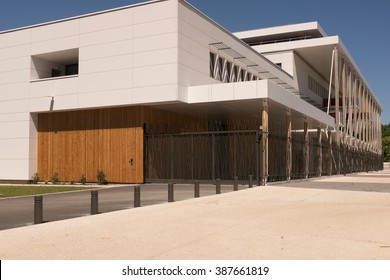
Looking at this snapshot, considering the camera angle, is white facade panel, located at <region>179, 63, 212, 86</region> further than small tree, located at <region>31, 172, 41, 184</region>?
No

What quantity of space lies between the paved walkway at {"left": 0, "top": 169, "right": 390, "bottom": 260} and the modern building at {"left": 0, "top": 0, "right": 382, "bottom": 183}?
12.5m

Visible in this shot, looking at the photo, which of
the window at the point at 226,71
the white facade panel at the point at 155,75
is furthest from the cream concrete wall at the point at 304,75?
the white facade panel at the point at 155,75

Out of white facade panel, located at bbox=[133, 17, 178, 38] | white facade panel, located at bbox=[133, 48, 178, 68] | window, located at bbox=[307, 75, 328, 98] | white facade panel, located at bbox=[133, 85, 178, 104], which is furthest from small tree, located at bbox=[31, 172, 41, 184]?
window, located at bbox=[307, 75, 328, 98]

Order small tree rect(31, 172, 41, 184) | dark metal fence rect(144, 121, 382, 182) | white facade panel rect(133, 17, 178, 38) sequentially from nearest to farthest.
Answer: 1. white facade panel rect(133, 17, 178, 38)
2. dark metal fence rect(144, 121, 382, 182)
3. small tree rect(31, 172, 41, 184)

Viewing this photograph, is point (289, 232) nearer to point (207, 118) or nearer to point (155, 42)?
point (155, 42)

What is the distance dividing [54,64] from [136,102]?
8.88 metres

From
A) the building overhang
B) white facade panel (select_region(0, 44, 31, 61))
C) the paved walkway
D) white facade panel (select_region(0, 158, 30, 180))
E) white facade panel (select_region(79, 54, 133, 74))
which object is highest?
white facade panel (select_region(0, 44, 31, 61))

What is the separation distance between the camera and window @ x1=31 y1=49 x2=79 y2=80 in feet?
99.5

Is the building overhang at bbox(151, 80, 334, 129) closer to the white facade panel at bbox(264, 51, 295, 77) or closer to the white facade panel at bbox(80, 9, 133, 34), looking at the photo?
the white facade panel at bbox(80, 9, 133, 34)

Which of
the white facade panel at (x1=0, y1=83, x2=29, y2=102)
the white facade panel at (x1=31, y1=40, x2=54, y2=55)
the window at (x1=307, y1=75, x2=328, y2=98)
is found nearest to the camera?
the white facade panel at (x1=31, y1=40, x2=54, y2=55)

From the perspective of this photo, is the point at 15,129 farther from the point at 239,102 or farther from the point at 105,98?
the point at 239,102

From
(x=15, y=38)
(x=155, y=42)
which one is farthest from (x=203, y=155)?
(x=15, y=38)
